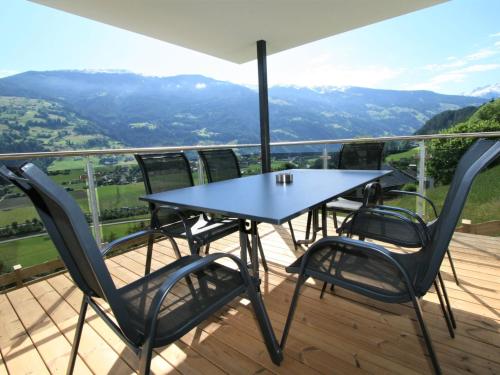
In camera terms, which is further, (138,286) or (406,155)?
(406,155)

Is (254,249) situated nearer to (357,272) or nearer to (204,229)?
(204,229)

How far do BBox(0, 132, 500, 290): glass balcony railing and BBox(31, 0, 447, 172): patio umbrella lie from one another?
175cm

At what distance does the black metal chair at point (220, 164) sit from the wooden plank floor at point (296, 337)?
953mm

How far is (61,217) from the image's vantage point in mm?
965

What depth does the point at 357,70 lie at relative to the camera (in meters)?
26.2

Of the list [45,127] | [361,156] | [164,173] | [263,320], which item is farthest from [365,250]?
[45,127]

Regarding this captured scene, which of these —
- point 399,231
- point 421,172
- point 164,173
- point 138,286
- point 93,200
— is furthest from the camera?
point 421,172

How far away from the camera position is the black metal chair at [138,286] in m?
0.90

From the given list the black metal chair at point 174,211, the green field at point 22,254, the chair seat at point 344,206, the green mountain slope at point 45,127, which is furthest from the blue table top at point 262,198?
the green mountain slope at point 45,127

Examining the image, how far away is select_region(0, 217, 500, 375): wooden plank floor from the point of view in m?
1.48

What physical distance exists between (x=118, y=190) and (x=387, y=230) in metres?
2.58

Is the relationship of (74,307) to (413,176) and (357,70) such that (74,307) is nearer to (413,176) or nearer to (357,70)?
(413,176)

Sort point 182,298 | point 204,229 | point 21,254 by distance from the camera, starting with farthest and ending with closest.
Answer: point 21,254 < point 204,229 < point 182,298

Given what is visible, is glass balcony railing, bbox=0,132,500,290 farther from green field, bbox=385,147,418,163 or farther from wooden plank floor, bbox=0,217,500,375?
wooden plank floor, bbox=0,217,500,375
